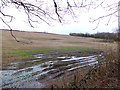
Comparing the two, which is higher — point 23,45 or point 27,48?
point 23,45

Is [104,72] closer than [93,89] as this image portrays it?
No

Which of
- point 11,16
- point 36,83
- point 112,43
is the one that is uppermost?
point 11,16

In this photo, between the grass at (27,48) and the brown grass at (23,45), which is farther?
the grass at (27,48)

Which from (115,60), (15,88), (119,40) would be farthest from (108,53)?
(15,88)

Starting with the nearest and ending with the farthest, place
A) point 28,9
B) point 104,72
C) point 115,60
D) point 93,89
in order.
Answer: point 28,9 < point 93,89 < point 104,72 < point 115,60

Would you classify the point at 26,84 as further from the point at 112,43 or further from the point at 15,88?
the point at 112,43

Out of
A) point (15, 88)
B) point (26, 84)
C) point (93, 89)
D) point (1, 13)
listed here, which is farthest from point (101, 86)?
point (1, 13)

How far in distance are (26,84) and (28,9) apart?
4732 mm

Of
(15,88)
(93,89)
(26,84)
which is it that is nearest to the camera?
(93,89)

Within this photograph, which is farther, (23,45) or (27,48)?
(23,45)

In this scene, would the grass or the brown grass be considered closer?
the brown grass

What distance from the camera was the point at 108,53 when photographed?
8.01m

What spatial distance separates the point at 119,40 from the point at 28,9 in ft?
22.9

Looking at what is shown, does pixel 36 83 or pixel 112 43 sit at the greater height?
pixel 112 43
